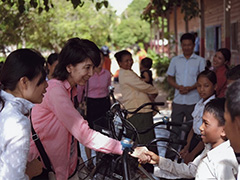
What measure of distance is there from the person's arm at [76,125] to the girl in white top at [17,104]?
1.19 feet

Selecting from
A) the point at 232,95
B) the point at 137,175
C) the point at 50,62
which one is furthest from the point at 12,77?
the point at 50,62

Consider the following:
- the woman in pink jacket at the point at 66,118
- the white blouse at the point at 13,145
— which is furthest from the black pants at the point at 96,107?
the white blouse at the point at 13,145

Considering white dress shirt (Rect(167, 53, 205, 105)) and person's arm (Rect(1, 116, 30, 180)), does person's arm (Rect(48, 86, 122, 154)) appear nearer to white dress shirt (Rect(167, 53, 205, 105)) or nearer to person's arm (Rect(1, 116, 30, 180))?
person's arm (Rect(1, 116, 30, 180))

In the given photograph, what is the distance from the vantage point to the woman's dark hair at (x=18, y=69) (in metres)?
1.99

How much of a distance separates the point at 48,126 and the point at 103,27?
1079 inches

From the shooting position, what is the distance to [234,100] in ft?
4.75

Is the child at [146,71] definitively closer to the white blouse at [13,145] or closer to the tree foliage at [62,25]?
the white blouse at [13,145]

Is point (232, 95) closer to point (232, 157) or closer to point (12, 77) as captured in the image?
point (232, 157)

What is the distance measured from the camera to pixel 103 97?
6055 millimetres

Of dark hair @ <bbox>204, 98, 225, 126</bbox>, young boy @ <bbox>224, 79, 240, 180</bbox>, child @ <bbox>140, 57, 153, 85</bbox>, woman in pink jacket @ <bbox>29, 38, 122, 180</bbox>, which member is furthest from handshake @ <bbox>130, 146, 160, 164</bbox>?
child @ <bbox>140, 57, 153, 85</bbox>

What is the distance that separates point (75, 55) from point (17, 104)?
2.46 ft

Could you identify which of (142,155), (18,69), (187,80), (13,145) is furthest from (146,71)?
(13,145)

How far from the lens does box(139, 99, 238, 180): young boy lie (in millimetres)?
2062

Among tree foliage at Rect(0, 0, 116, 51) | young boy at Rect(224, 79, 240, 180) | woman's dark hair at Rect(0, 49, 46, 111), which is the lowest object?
young boy at Rect(224, 79, 240, 180)
